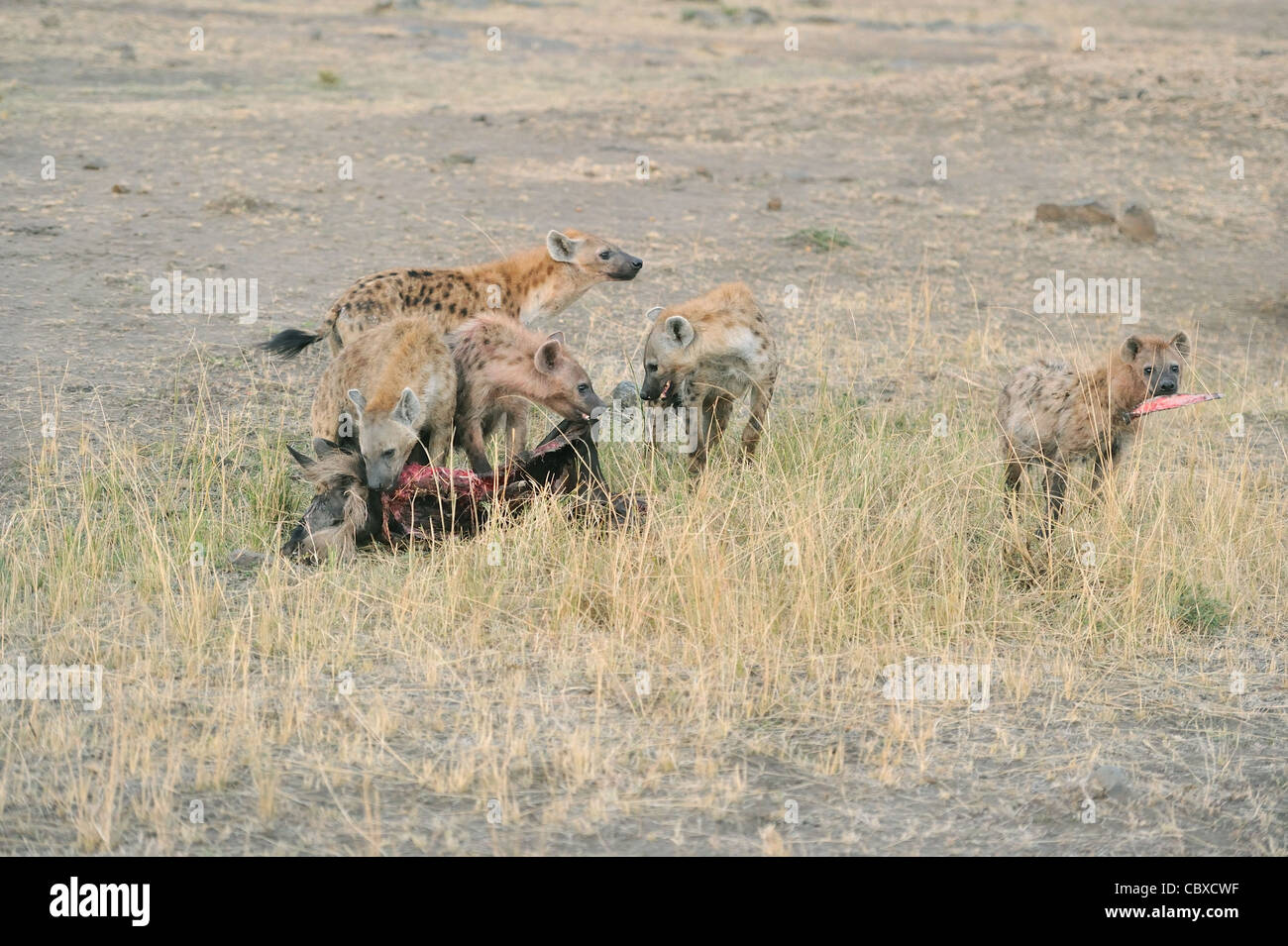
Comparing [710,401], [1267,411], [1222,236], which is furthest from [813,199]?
[710,401]

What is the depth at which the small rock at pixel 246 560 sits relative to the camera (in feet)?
18.3

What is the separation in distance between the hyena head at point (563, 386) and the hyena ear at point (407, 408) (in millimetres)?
647

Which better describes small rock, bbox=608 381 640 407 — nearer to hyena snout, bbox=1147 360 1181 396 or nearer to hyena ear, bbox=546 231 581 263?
hyena ear, bbox=546 231 581 263

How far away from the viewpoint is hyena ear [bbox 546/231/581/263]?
7.14 metres

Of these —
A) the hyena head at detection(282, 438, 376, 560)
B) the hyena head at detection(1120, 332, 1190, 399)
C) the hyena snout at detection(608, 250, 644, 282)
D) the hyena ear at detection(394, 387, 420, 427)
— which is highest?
the hyena snout at detection(608, 250, 644, 282)

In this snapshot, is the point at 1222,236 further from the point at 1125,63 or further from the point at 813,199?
the point at 1125,63

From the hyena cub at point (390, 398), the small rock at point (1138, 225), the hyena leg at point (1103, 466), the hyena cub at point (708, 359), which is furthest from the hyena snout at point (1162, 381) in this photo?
the small rock at point (1138, 225)

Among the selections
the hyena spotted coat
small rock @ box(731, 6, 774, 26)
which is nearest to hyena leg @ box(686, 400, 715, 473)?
the hyena spotted coat

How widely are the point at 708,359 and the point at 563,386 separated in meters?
0.65

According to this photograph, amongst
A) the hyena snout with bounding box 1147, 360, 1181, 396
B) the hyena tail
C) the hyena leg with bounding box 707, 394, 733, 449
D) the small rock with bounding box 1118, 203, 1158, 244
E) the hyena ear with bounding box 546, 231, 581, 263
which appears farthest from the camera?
the small rock with bounding box 1118, 203, 1158, 244

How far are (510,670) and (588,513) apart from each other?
3.62ft

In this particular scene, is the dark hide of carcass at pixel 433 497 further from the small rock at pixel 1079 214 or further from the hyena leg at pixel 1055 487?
the small rock at pixel 1079 214

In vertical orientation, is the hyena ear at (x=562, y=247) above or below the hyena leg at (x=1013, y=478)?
above

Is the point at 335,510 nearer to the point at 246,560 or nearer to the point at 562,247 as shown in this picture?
the point at 246,560
